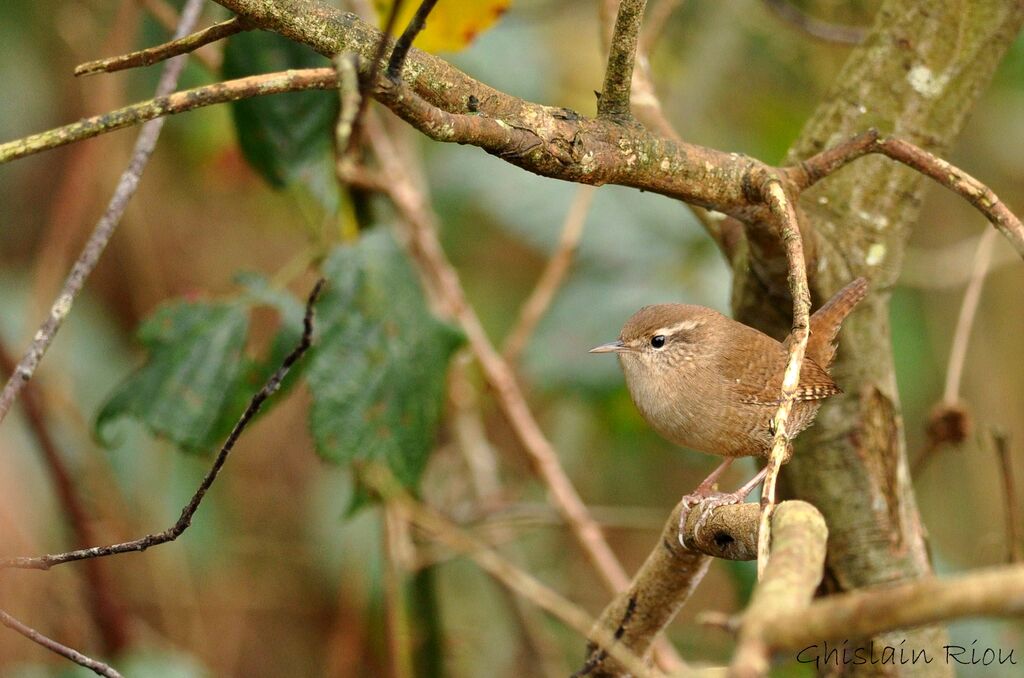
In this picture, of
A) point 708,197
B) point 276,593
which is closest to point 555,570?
point 276,593

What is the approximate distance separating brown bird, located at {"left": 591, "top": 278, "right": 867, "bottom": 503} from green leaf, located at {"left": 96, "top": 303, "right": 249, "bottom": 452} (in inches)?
46.8

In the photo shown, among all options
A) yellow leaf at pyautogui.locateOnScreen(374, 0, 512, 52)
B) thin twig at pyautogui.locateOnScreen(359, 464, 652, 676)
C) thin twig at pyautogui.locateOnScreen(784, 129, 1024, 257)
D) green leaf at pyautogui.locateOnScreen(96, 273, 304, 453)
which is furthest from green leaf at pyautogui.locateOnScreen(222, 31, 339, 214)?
thin twig at pyautogui.locateOnScreen(784, 129, 1024, 257)

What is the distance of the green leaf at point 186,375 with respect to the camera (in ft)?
9.60

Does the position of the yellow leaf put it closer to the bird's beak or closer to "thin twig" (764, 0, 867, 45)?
the bird's beak

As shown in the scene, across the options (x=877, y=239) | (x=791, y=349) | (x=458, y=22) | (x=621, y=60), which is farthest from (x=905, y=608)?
(x=458, y=22)

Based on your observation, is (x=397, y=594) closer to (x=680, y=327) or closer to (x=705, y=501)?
(x=680, y=327)

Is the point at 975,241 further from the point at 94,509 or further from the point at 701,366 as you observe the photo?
the point at 94,509

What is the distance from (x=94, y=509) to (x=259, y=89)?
348cm

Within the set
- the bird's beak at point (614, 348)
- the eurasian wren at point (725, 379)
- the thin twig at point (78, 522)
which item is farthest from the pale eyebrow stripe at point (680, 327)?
the thin twig at point (78, 522)

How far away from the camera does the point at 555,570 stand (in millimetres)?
5230

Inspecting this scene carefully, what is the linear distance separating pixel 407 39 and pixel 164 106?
1.21 ft

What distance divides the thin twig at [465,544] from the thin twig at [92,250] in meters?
1.22

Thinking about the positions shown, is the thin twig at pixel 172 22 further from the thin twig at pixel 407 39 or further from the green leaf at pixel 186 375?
the thin twig at pixel 407 39

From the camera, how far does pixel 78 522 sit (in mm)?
3844
